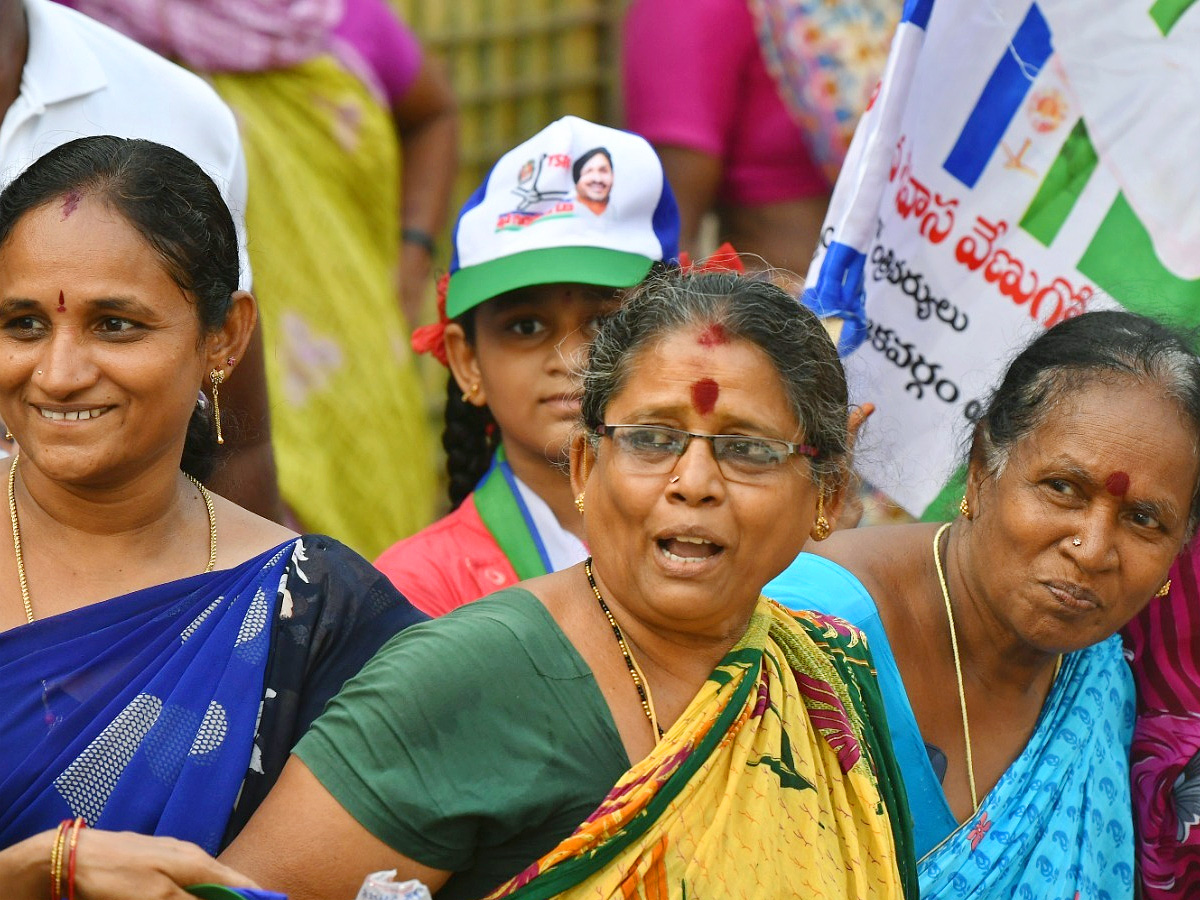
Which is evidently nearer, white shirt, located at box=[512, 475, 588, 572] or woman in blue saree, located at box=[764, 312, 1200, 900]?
woman in blue saree, located at box=[764, 312, 1200, 900]

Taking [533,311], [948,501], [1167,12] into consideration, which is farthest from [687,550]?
[1167,12]

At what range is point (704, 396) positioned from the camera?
95.5 inches

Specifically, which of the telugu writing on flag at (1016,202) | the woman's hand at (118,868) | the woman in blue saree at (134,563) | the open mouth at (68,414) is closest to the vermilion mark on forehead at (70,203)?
the woman in blue saree at (134,563)

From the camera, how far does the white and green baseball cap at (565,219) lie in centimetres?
352

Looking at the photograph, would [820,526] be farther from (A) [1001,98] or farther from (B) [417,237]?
(B) [417,237]

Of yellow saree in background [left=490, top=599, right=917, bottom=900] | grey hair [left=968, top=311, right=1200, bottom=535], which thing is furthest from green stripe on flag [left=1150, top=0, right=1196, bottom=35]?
yellow saree in background [left=490, top=599, right=917, bottom=900]

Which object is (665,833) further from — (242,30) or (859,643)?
(242,30)

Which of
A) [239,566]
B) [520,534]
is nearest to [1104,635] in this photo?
[520,534]

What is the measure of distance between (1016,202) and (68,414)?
223 cm

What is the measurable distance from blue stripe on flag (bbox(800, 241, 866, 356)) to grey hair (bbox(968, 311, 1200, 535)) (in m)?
0.43

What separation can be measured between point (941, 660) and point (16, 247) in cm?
177

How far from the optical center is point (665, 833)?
7.51 feet

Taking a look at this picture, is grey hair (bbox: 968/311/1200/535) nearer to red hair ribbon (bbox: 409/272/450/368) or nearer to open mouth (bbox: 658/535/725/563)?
open mouth (bbox: 658/535/725/563)

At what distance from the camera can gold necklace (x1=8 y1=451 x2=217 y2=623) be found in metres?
2.47
